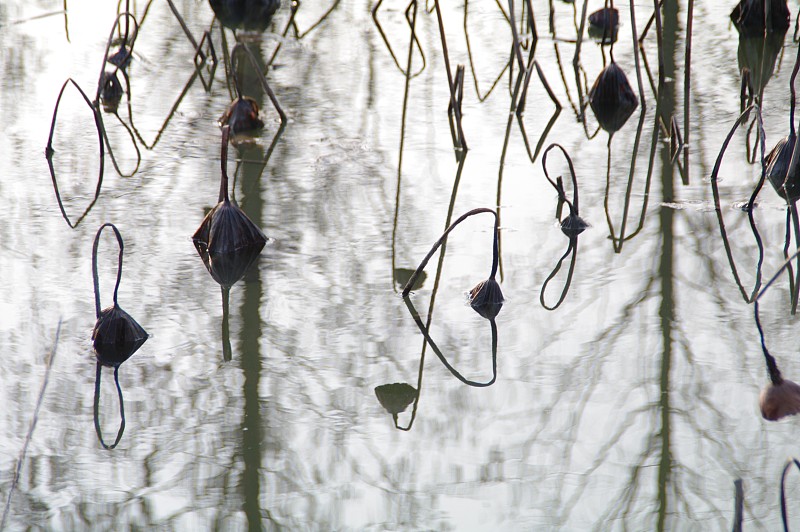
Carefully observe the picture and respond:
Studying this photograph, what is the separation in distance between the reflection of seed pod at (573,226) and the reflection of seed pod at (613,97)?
30.5 inches

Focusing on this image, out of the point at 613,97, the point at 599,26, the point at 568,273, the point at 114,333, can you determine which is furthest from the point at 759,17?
the point at 114,333

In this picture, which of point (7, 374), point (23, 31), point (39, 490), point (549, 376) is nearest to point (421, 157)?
point (549, 376)

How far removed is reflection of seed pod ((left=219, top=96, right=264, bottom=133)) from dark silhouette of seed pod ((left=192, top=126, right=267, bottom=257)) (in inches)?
28.0

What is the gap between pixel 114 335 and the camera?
1890mm

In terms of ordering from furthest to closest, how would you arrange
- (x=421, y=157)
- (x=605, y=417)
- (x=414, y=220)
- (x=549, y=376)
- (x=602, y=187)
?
(x=421, y=157)
(x=602, y=187)
(x=414, y=220)
(x=549, y=376)
(x=605, y=417)

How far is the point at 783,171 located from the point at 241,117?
1.40 m

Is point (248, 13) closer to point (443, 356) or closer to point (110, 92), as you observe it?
point (110, 92)

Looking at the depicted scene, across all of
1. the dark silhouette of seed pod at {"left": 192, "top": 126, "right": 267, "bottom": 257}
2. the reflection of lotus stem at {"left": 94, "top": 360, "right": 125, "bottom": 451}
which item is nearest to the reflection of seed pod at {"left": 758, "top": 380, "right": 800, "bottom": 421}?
A: the reflection of lotus stem at {"left": 94, "top": 360, "right": 125, "bottom": 451}

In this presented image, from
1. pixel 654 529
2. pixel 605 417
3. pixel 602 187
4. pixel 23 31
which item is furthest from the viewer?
pixel 23 31

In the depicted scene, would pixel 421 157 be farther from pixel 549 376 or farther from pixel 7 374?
pixel 7 374

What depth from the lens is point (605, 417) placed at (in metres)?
1.69

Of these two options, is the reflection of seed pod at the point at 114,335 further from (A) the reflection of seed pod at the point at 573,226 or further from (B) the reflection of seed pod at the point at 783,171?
(B) the reflection of seed pod at the point at 783,171

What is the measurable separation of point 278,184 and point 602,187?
30.4 inches

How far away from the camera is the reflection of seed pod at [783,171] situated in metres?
2.52
